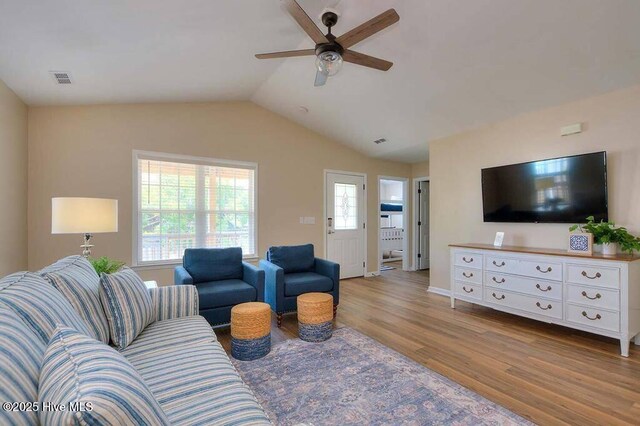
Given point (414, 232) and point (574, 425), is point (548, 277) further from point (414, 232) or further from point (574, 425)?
point (414, 232)

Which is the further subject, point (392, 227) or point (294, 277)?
point (392, 227)

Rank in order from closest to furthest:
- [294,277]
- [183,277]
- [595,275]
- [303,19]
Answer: [303,19] < [595,275] < [183,277] < [294,277]

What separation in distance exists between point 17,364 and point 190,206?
142 inches

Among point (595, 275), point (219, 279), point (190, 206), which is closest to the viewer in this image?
point (595, 275)

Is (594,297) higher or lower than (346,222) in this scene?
lower

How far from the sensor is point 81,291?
5.20 feet

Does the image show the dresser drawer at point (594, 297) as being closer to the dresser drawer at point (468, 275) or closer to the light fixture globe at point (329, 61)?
the dresser drawer at point (468, 275)

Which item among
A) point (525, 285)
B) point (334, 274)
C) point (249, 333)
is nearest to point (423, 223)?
point (525, 285)

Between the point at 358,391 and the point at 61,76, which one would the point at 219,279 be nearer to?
the point at 358,391

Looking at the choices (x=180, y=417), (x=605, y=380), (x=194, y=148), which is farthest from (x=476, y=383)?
(x=194, y=148)

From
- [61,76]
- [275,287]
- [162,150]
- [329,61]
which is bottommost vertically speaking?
[275,287]

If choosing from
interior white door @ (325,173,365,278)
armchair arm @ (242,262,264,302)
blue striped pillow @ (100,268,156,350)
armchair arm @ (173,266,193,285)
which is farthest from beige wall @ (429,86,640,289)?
blue striped pillow @ (100,268,156,350)

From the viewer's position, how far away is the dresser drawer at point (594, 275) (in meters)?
2.58

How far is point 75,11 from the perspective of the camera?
2000mm
